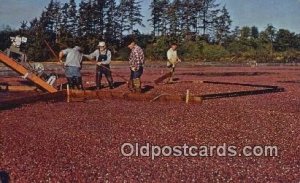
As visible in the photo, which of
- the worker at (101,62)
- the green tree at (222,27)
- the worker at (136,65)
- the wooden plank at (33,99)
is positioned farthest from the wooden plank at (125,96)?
the green tree at (222,27)

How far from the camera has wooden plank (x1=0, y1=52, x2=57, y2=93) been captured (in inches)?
711

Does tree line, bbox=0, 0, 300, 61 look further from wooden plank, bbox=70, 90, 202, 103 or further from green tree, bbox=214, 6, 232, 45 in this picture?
wooden plank, bbox=70, 90, 202, 103

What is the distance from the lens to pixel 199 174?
7523 millimetres

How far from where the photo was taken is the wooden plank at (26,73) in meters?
18.0

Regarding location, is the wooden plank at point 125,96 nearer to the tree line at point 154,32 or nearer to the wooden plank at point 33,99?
the wooden plank at point 33,99

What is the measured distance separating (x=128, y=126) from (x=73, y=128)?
1.23 m

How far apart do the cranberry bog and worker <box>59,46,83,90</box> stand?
2.14 metres

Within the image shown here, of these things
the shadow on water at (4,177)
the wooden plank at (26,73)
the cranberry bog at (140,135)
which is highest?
the wooden plank at (26,73)

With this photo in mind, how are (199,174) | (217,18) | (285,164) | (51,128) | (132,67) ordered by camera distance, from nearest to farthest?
(199,174) < (285,164) < (51,128) < (132,67) < (217,18)

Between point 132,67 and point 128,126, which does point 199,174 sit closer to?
point 128,126

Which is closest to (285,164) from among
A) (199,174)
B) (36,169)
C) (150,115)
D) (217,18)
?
(199,174)

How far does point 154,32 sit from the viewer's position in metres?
111

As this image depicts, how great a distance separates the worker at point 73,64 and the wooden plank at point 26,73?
3.58 ft

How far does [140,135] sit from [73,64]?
358 inches
